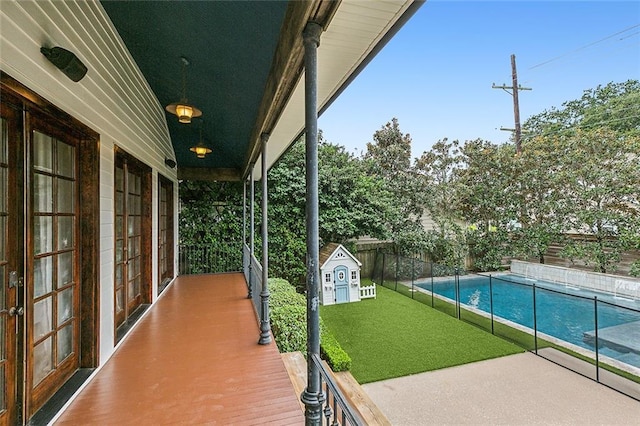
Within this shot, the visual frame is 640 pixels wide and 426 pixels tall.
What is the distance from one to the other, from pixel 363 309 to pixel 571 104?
20.7 meters

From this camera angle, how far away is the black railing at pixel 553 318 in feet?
16.6

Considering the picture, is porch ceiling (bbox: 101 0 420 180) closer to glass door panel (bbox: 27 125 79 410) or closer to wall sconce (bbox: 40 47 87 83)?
wall sconce (bbox: 40 47 87 83)

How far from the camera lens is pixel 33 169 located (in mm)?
1917

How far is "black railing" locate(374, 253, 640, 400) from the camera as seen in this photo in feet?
16.6

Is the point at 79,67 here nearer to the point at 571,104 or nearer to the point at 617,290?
the point at 617,290

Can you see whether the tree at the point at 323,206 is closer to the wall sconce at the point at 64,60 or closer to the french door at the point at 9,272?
the wall sconce at the point at 64,60

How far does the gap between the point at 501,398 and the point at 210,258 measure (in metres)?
7.10

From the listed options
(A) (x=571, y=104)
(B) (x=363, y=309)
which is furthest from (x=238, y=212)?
(A) (x=571, y=104)

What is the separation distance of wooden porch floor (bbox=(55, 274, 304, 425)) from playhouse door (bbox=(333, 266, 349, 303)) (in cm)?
484

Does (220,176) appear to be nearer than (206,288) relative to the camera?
No

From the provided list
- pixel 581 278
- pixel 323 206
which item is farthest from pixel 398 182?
pixel 581 278

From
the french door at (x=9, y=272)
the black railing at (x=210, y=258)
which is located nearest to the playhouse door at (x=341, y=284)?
the black railing at (x=210, y=258)

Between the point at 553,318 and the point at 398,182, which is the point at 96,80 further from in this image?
the point at 398,182

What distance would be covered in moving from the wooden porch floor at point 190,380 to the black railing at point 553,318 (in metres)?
5.16
